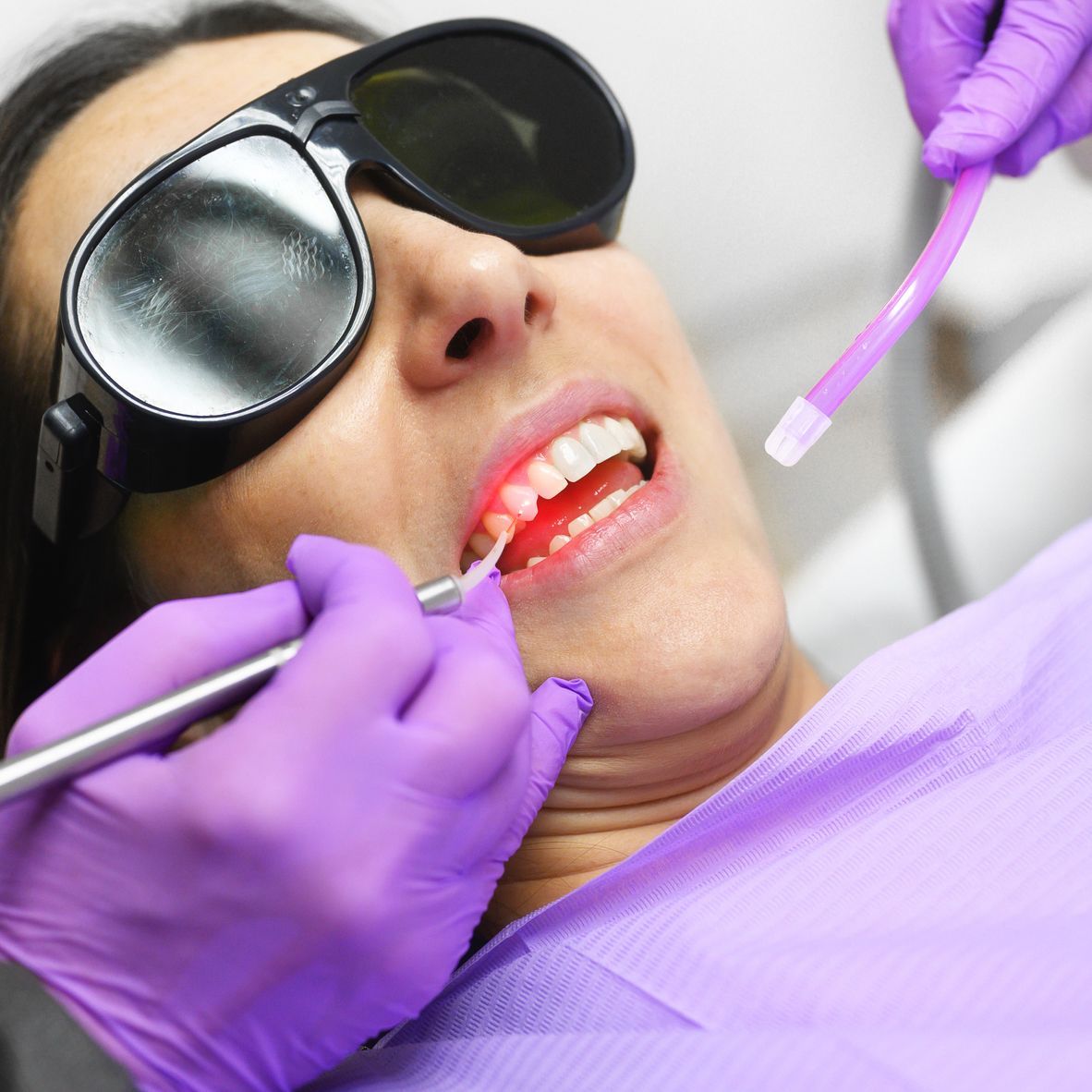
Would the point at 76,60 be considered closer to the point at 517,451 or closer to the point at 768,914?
the point at 517,451

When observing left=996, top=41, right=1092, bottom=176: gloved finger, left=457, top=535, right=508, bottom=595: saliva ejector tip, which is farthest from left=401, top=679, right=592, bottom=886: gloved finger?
left=996, top=41, right=1092, bottom=176: gloved finger

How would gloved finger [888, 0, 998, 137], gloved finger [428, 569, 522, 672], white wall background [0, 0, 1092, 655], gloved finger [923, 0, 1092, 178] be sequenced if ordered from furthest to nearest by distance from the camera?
white wall background [0, 0, 1092, 655], gloved finger [888, 0, 998, 137], gloved finger [923, 0, 1092, 178], gloved finger [428, 569, 522, 672]

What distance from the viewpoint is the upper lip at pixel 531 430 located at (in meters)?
0.97

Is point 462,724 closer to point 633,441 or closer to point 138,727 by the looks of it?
point 138,727

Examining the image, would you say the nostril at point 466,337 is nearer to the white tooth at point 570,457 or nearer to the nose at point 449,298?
the nose at point 449,298

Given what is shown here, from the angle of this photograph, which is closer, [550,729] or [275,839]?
[275,839]

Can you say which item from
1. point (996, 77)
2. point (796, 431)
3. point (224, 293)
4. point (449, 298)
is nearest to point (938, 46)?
point (996, 77)

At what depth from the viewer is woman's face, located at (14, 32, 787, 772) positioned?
962 mm

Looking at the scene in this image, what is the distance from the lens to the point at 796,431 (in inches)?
37.7

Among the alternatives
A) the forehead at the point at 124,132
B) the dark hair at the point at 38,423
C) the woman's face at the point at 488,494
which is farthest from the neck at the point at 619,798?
the forehead at the point at 124,132

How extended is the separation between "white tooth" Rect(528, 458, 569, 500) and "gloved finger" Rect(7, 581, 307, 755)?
28 cm

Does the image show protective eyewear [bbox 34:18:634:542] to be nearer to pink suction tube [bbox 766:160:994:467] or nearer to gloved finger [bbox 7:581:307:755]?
gloved finger [bbox 7:581:307:755]

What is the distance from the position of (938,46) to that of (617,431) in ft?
2.29

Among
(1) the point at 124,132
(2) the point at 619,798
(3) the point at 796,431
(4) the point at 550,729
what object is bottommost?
(2) the point at 619,798
